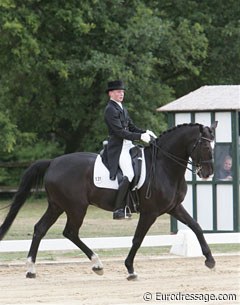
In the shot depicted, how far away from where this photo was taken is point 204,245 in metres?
11.3

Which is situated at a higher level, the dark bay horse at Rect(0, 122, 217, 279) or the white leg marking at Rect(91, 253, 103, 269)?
the dark bay horse at Rect(0, 122, 217, 279)

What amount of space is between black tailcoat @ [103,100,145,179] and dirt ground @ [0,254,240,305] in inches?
51.9

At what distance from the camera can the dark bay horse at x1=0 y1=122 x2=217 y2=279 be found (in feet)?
36.5

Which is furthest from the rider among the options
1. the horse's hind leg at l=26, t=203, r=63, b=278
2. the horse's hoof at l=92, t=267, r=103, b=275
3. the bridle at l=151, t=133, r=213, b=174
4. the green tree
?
the green tree

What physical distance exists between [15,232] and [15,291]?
8354 mm

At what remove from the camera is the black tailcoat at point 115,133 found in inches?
443

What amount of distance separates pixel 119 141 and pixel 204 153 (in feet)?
3.37

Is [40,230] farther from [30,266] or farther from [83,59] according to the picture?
[83,59]

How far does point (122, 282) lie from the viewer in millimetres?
10820

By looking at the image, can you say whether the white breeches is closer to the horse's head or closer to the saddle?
the saddle

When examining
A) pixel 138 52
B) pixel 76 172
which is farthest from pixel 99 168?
pixel 138 52

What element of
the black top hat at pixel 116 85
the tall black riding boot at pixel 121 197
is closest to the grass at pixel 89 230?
the tall black riding boot at pixel 121 197

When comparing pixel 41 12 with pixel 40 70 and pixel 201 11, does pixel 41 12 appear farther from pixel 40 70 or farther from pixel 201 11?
pixel 201 11

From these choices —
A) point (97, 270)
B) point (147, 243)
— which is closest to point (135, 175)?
point (97, 270)
